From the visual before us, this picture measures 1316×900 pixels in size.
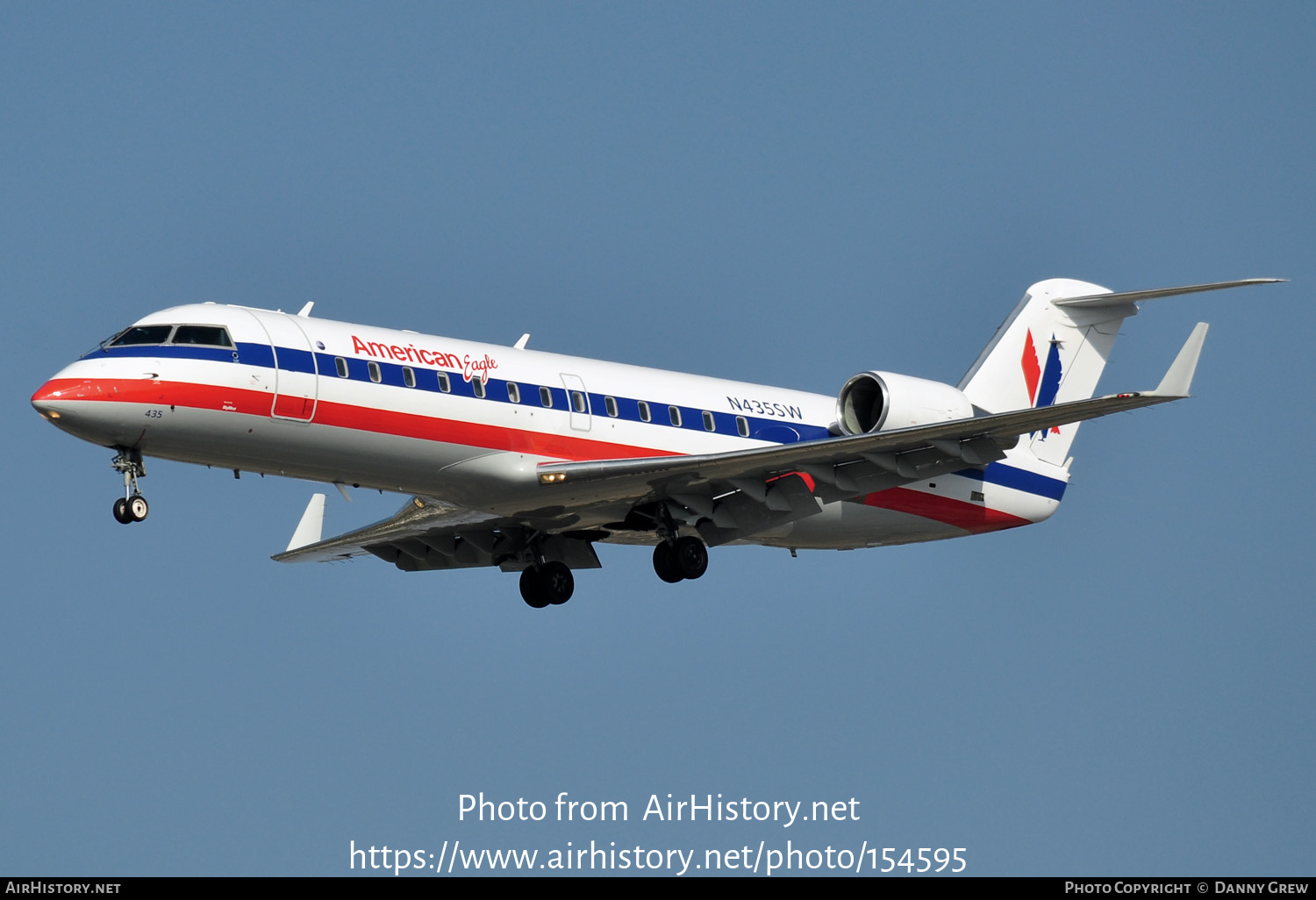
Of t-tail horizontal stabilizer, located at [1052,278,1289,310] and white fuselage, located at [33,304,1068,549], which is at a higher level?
t-tail horizontal stabilizer, located at [1052,278,1289,310]

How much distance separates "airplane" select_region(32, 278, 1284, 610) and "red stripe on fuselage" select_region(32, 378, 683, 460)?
2 cm

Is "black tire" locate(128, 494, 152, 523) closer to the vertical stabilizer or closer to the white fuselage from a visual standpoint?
the white fuselage

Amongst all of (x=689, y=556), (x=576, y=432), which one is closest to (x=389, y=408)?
(x=576, y=432)

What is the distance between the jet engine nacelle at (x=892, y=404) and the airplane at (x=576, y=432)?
0.10 ft

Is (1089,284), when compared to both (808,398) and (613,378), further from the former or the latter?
(613,378)

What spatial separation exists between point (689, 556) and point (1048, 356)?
808 centimetres

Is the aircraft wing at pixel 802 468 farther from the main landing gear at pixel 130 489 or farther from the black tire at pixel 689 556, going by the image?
the main landing gear at pixel 130 489

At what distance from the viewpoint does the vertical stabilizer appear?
28406mm

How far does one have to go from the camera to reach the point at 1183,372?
72.1 ft

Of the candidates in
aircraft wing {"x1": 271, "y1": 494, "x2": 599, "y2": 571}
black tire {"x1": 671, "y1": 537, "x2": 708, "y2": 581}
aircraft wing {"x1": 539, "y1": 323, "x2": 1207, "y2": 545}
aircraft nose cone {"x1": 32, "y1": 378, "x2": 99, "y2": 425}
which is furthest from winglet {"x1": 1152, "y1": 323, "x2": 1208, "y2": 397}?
aircraft nose cone {"x1": 32, "y1": 378, "x2": 99, "y2": 425}

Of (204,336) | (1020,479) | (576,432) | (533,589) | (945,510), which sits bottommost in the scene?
(204,336)

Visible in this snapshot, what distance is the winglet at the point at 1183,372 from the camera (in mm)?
21828

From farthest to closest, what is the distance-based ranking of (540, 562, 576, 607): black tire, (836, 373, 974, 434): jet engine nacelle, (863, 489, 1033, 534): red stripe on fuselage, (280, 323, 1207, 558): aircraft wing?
1. (863, 489, 1033, 534): red stripe on fuselage
2. (540, 562, 576, 607): black tire
3. (836, 373, 974, 434): jet engine nacelle
4. (280, 323, 1207, 558): aircraft wing

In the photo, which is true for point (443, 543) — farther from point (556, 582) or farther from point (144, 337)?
point (144, 337)
